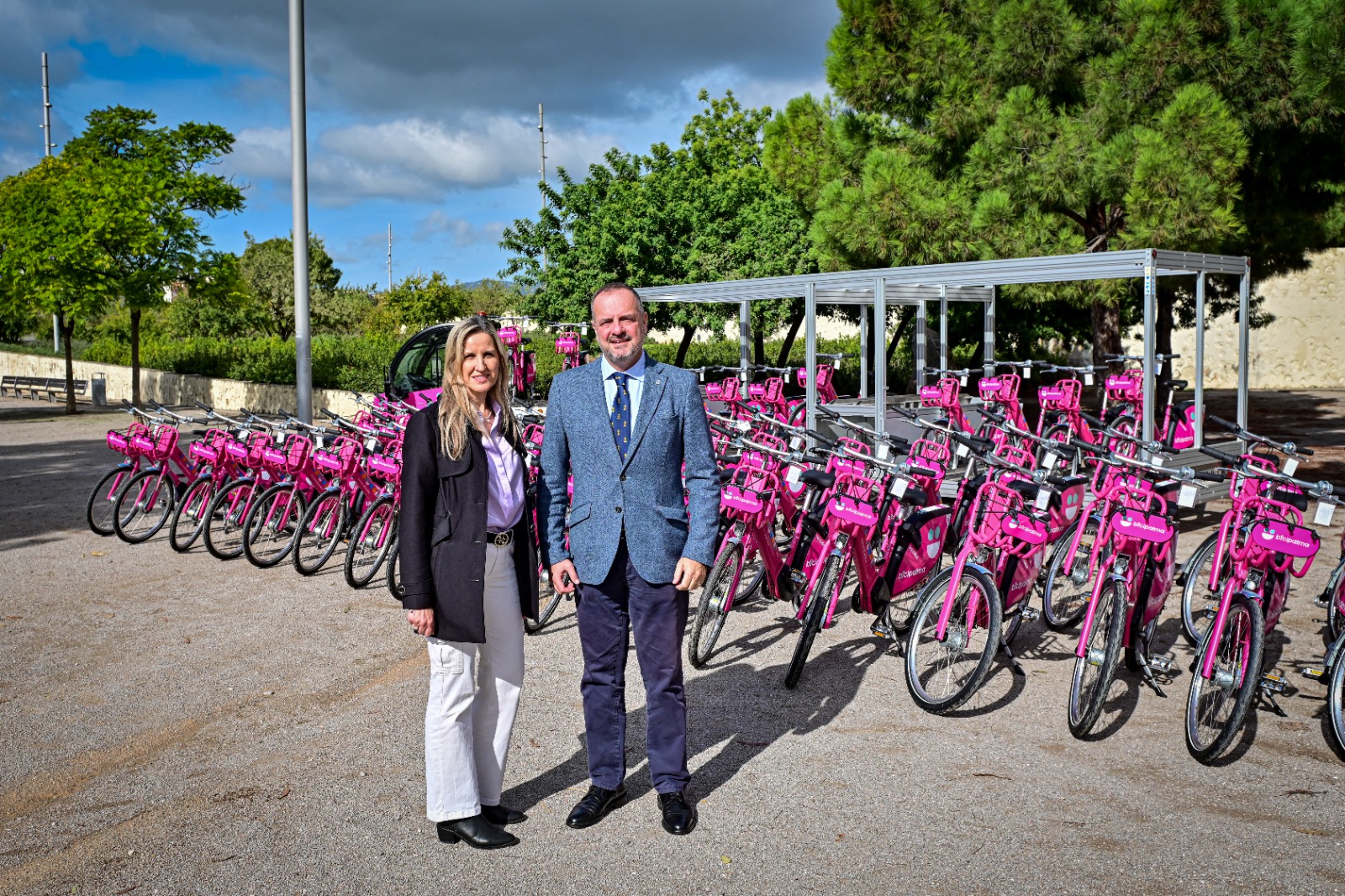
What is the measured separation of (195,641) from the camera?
5961 millimetres

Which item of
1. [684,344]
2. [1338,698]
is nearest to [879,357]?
[684,344]

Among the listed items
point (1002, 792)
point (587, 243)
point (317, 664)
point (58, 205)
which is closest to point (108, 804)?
point (317, 664)

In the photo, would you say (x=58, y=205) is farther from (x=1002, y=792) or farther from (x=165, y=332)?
(x=1002, y=792)

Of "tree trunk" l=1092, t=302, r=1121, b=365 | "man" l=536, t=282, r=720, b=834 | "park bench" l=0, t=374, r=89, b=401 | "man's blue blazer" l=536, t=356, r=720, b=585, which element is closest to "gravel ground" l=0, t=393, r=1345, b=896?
"man" l=536, t=282, r=720, b=834

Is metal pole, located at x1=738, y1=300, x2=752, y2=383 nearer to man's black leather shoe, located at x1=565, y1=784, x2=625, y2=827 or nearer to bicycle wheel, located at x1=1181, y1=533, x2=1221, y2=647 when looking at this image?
bicycle wheel, located at x1=1181, y1=533, x2=1221, y2=647

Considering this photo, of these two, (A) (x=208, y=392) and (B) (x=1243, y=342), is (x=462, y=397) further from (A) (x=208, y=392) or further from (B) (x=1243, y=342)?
(A) (x=208, y=392)

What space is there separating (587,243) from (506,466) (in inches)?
627

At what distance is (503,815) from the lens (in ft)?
12.1

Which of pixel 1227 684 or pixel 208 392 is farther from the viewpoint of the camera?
pixel 208 392

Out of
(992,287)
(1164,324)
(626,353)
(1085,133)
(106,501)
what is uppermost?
(1085,133)

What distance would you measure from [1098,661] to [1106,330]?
438 inches

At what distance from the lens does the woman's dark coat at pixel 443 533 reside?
338 centimetres

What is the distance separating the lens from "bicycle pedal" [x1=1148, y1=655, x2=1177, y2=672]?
4.75 metres

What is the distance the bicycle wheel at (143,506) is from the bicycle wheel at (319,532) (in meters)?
2.05
